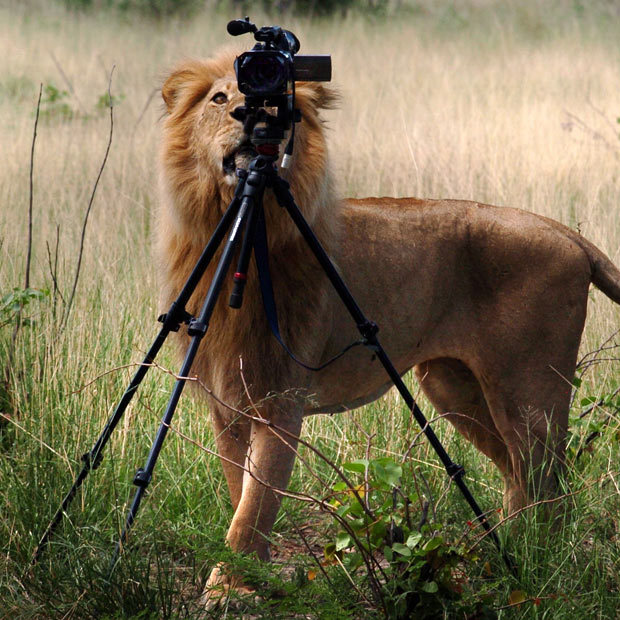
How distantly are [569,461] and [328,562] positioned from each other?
129 cm

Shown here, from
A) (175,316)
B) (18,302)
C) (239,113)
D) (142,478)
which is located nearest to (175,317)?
(175,316)

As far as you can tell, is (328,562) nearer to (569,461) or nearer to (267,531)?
(267,531)

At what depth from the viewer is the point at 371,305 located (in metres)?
3.51

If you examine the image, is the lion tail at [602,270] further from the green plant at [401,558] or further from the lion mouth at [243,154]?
the lion mouth at [243,154]

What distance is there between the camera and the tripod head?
2711 millimetres

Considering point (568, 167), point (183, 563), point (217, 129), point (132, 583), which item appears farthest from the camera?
point (568, 167)

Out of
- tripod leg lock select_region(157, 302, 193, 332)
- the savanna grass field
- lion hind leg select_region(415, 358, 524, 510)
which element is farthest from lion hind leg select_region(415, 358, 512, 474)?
tripod leg lock select_region(157, 302, 193, 332)

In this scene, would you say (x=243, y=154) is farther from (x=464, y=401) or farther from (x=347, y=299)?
(x=464, y=401)

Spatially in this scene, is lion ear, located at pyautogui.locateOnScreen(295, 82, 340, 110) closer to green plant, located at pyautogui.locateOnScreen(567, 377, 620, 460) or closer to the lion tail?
the lion tail

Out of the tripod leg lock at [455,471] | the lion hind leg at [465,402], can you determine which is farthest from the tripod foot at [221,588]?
the lion hind leg at [465,402]

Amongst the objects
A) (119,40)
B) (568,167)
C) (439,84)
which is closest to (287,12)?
(119,40)

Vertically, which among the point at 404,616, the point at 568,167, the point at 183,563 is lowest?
the point at 183,563

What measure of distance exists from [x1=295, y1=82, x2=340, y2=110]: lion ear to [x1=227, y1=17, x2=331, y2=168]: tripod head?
1.18 feet

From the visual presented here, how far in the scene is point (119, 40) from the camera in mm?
16062
